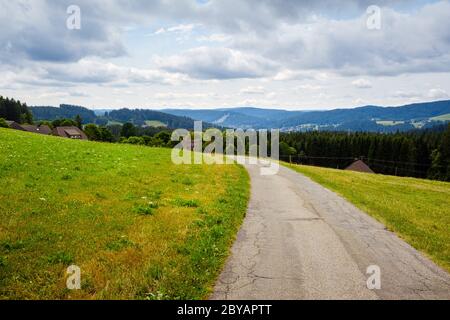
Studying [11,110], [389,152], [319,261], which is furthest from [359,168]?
[11,110]

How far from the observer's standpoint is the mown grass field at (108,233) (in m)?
8.63

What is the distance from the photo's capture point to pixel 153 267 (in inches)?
378

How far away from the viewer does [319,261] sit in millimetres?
11094

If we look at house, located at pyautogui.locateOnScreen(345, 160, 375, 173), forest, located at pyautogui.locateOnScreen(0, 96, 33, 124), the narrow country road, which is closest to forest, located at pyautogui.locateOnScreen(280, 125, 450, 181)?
house, located at pyautogui.locateOnScreen(345, 160, 375, 173)

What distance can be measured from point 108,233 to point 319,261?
22.5 ft

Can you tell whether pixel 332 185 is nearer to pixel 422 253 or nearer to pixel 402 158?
pixel 422 253

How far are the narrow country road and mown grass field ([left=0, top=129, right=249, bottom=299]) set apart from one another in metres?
0.74

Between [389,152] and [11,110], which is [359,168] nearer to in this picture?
[389,152]

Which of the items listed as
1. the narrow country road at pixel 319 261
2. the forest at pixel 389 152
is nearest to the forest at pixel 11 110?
the forest at pixel 389 152

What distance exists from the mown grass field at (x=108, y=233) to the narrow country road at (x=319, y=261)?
2.44ft

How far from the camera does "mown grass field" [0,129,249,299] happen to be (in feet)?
28.3
